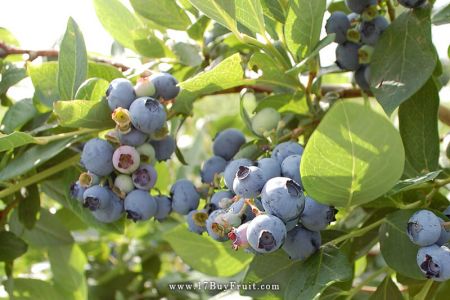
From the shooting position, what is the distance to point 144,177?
49.9 inches

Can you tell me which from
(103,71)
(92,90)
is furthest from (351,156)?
(103,71)

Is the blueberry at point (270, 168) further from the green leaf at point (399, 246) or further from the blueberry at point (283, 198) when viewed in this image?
the green leaf at point (399, 246)

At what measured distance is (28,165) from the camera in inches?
50.8

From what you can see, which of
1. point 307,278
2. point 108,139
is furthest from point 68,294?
point 307,278

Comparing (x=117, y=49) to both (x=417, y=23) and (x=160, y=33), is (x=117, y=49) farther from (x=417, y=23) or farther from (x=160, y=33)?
(x=417, y=23)

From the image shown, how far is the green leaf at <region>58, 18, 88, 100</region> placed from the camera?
4.22 feet

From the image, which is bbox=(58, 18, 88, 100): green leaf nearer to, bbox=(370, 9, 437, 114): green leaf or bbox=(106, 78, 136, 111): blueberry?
bbox=(106, 78, 136, 111): blueberry

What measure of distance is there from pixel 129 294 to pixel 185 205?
1088 mm

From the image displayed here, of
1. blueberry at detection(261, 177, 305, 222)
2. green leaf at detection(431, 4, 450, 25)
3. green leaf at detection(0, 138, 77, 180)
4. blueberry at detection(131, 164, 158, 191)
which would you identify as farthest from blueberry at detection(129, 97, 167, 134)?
green leaf at detection(431, 4, 450, 25)

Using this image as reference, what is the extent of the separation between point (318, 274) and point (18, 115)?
83 cm

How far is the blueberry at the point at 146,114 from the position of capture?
1177mm

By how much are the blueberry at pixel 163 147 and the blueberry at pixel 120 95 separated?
16 cm

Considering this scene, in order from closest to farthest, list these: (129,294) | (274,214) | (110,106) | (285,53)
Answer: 1. (274,214)
2. (110,106)
3. (285,53)
4. (129,294)

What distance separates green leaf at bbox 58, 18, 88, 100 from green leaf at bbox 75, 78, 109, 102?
0.06m
